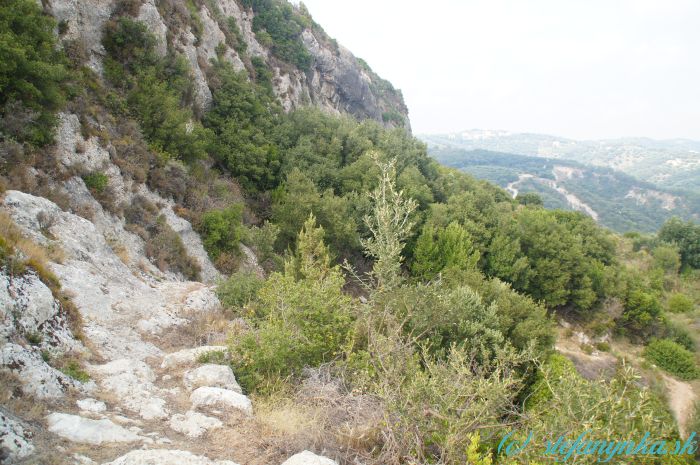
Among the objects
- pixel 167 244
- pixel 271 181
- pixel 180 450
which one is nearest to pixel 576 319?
pixel 271 181

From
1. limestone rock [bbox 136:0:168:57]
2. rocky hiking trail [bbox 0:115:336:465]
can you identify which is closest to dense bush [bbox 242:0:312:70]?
limestone rock [bbox 136:0:168:57]

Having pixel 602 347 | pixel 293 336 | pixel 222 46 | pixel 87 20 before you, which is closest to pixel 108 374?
pixel 293 336

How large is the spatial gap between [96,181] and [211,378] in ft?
34.6

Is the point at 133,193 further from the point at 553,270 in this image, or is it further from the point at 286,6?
the point at 286,6

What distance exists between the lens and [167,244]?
15445 mm

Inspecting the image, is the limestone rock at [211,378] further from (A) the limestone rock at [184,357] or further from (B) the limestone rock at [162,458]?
(B) the limestone rock at [162,458]

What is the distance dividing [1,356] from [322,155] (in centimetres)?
2575

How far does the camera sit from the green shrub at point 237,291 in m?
11.5

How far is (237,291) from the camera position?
1170 centimetres

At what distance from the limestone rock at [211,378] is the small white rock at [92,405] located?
138cm

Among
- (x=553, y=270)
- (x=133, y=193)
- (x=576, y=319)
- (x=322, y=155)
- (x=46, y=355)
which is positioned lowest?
(x=576, y=319)

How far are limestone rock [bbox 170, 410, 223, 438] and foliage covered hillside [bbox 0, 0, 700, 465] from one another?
1039 millimetres

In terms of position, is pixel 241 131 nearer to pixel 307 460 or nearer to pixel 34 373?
pixel 34 373

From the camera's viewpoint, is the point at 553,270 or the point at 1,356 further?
the point at 553,270
